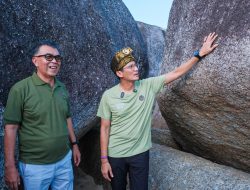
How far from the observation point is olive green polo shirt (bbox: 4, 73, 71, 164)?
114 inches

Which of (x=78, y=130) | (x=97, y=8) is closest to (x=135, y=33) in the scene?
(x=97, y=8)

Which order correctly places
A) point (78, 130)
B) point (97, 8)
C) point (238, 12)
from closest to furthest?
point (238, 12) → point (78, 130) → point (97, 8)

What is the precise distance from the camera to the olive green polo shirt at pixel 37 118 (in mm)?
2891

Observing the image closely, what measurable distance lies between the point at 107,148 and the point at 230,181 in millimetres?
1249

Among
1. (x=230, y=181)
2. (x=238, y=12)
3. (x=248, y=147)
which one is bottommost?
(x=230, y=181)

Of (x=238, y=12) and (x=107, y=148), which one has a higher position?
(x=238, y=12)

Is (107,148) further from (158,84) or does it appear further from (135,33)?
(135,33)

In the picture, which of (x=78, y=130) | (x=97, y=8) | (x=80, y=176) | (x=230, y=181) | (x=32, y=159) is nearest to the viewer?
(x=32, y=159)

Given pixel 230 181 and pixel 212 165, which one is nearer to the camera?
pixel 230 181

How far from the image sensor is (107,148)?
338cm

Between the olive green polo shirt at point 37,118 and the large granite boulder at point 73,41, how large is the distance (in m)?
0.50

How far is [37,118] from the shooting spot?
2975 mm

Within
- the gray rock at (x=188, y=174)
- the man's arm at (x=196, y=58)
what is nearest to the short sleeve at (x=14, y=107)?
the man's arm at (x=196, y=58)

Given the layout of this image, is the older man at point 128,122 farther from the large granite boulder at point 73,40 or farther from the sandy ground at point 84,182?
the sandy ground at point 84,182
